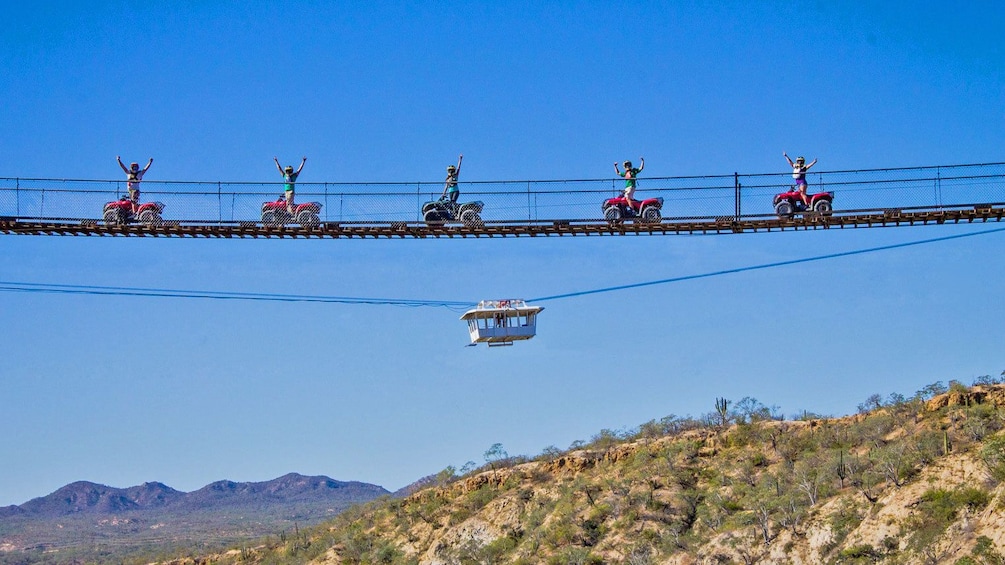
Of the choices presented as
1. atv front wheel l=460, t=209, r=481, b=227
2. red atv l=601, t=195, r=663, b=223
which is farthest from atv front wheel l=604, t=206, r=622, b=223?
atv front wheel l=460, t=209, r=481, b=227

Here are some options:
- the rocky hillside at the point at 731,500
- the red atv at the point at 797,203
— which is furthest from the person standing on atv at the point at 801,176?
the rocky hillside at the point at 731,500

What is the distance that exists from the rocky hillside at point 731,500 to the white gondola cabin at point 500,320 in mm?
15842

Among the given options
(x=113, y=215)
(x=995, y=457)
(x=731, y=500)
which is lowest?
(x=731, y=500)

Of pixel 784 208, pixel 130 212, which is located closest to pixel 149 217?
pixel 130 212

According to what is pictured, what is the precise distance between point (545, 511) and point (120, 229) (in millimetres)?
36930

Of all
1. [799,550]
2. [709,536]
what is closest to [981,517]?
[799,550]

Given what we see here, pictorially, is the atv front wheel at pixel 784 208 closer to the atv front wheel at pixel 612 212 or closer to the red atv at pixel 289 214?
the atv front wheel at pixel 612 212

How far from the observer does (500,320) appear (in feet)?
145

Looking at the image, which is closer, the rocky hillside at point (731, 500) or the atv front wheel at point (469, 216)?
the atv front wheel at point (469, 216)

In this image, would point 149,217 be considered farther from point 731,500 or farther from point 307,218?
point 731,500

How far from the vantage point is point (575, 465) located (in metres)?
77.3

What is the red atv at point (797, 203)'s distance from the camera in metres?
40.7

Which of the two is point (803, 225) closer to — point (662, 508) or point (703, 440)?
point (662, 508)

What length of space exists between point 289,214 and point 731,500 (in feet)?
101
